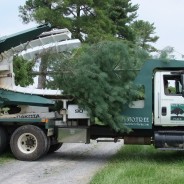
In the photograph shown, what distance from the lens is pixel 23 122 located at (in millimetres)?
13844

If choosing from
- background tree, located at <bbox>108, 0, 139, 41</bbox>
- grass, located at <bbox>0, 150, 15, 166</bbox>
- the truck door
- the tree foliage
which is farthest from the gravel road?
background tree, located at <bbox>108, 0, 139, 41</bbox>

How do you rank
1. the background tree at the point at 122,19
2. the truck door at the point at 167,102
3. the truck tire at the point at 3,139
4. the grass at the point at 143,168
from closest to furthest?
the grass at the point at 143,168 → the truck door at the point at 167,102 → the truck tire at the point at 3,139 → the background tree at the point at 122,19

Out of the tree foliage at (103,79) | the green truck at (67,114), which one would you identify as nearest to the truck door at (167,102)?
the green truck at (67,114)

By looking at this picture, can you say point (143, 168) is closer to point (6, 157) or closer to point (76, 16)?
point (6, 157)

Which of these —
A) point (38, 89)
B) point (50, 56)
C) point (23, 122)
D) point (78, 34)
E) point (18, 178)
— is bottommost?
point (18, 178)

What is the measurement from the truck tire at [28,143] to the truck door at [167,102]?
3.02 metres

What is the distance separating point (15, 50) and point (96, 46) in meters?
2.45

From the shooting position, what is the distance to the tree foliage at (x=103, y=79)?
12977mm

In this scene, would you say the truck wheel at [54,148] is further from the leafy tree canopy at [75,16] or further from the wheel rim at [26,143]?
the leafy tree canopy at [75,16]

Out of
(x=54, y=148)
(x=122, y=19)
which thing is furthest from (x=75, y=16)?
(x=54, y=148)

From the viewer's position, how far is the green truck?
13180 mm

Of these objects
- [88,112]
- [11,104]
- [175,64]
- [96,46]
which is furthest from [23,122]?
[175,64]

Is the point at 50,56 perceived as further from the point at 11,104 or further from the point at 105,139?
the point at 105,139

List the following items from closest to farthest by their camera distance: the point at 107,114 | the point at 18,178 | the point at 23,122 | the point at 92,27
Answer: the point at 18,178, the point at 107,114, the point at 23,122, the point at 92,27
